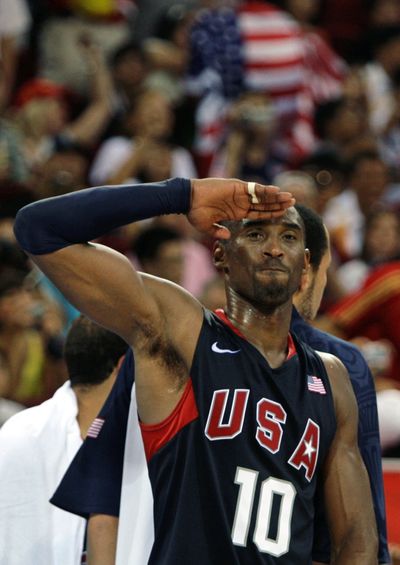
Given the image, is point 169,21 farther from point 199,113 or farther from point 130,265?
point 130,265

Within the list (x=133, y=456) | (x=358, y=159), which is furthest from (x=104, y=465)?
(x=358, y=159)

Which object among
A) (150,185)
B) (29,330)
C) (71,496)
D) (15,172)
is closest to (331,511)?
(71,496)

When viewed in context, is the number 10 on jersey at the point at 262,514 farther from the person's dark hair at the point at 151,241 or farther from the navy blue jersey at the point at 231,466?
the person's dark hair at the point at 151,241

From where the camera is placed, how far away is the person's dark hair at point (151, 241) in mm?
7176

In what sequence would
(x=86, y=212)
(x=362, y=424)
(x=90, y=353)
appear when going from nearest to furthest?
1. (x=86, y=212)
2. (x=362, y=424)
3. (x=90, y=353)

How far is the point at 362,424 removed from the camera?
383 centimetres

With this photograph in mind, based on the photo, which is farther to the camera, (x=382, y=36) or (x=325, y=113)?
(x=382, y=36)

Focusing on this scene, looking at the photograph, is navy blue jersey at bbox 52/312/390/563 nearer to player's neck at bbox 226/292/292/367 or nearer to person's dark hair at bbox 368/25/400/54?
player's neck at bbox 226/292/292/367

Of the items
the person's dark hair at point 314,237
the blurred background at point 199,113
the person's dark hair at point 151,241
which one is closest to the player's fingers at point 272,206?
the person's dark hair at point 314,237

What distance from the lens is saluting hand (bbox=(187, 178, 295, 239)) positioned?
3.37m

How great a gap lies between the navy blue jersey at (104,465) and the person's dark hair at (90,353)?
526 mm

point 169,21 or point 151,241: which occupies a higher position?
point 169,21

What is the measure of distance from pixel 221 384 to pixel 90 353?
2.91ft

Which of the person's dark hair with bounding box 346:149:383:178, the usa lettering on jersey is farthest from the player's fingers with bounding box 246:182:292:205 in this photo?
the person's dark hair with bounding box 346:149:383:178
